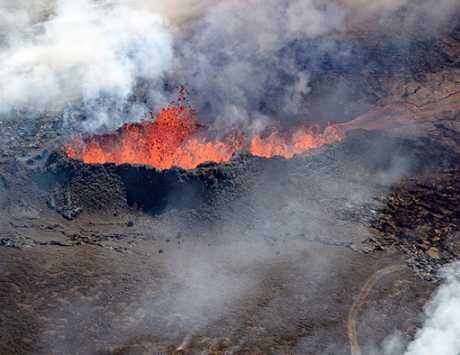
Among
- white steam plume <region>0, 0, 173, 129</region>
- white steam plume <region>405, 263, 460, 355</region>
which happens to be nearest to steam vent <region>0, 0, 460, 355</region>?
white steam plume <region>405, 263, 460, 355</region>

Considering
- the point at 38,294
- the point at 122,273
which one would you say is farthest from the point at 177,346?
the point at 38,294

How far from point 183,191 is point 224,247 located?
5.33 m

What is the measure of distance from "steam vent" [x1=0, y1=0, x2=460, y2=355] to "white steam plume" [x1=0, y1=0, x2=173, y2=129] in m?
0.21

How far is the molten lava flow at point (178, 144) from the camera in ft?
141

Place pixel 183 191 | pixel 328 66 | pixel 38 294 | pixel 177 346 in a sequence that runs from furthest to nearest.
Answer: pixel 328 66 → pixel 183 191 → pixel 38 294 → pixel 177 346

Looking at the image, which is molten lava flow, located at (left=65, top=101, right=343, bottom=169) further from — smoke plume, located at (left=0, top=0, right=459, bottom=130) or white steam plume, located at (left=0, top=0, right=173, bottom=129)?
white steam plume, located at (left=0, top=0, right=173, bottom=129)

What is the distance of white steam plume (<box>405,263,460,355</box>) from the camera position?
28.8 metres

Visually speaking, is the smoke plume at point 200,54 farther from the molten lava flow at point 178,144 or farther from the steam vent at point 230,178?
the molten lava flow at point 178,144

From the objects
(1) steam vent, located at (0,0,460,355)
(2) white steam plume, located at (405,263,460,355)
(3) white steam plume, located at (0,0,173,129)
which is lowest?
(2) white steam plume, located at (405,263,460,355)

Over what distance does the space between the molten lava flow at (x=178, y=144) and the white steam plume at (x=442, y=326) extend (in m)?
15.4

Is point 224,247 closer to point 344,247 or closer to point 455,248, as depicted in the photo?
point 344,247

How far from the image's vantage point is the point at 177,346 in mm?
29766

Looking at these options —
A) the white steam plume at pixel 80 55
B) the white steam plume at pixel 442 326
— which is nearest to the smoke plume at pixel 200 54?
the white steam plume at pixel 80 55

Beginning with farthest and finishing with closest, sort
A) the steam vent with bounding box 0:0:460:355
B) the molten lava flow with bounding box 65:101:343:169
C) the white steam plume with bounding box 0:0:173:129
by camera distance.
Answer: the white steam plume with bounding box 0:0:173:129 → the molten lava flow with bounding box 65:101:343:169 → the steam vent with bounding box 0:0:460:355
